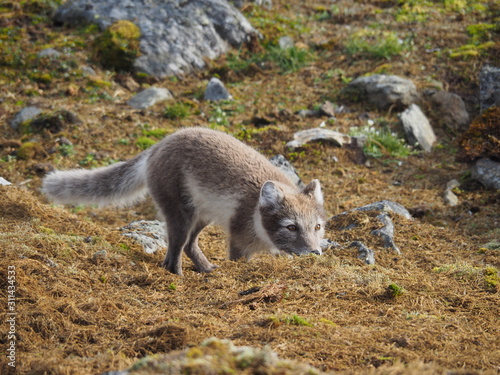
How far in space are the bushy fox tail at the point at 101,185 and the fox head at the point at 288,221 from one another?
5.86 ft

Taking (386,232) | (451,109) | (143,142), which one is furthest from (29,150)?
(451,109)

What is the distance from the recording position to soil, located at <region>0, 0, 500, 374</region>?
3475 millimetres

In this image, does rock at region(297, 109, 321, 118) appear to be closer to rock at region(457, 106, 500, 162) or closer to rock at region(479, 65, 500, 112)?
rock at region(457, 106, 500, 162)

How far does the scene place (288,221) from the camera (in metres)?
5.61

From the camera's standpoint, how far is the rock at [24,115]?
982 centimetres

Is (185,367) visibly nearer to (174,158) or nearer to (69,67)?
(174,158)

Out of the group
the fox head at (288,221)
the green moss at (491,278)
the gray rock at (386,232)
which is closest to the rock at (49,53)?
the fox head at (288,221)

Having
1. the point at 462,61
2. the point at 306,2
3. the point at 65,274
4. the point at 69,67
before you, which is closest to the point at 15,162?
the point at 69,67

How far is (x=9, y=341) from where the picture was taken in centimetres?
344

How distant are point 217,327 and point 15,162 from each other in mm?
6626

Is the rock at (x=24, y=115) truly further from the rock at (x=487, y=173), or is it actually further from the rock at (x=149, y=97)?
the rock at (x=487, y=173)

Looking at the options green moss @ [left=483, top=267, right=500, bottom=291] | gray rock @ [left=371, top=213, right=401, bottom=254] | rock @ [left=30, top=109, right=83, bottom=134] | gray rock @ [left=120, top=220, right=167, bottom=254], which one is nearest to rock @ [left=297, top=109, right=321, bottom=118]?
gray rock @ [left=371, top=213, right=401, bottom=254]

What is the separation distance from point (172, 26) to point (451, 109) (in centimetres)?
737

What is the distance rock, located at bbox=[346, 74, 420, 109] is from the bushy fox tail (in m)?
6.79
